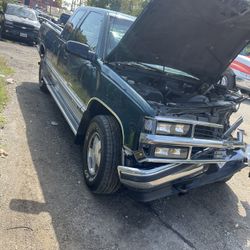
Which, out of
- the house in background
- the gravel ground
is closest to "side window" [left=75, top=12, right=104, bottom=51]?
the gravel ground

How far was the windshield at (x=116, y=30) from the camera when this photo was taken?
4438 millimetres

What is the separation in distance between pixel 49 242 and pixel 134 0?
91.8 ft

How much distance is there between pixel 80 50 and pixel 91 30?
0.90 meters

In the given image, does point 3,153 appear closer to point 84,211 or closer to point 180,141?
point 84,211

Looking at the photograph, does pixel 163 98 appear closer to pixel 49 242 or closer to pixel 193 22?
pixel 193 22

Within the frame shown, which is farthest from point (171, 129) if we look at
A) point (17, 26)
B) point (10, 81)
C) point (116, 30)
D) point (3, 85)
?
point (17, 26)

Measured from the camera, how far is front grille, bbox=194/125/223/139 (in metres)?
3.59

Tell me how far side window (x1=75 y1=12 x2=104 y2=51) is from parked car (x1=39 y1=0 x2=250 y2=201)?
0.08 ft

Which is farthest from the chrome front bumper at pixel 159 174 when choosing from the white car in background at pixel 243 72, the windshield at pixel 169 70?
the white car in background at pixel 243 72

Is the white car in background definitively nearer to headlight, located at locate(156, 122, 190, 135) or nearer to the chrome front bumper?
the chrome front bumper

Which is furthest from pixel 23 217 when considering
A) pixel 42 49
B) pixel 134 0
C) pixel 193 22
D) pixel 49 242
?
pixel 134 0

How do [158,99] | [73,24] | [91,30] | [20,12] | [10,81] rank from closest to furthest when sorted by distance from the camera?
[158,99] → [91,30] → [73,24] → [10,81] → [20,12]

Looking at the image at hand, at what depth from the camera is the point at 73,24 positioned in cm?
595

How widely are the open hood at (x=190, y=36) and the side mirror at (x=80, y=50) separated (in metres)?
0.23
